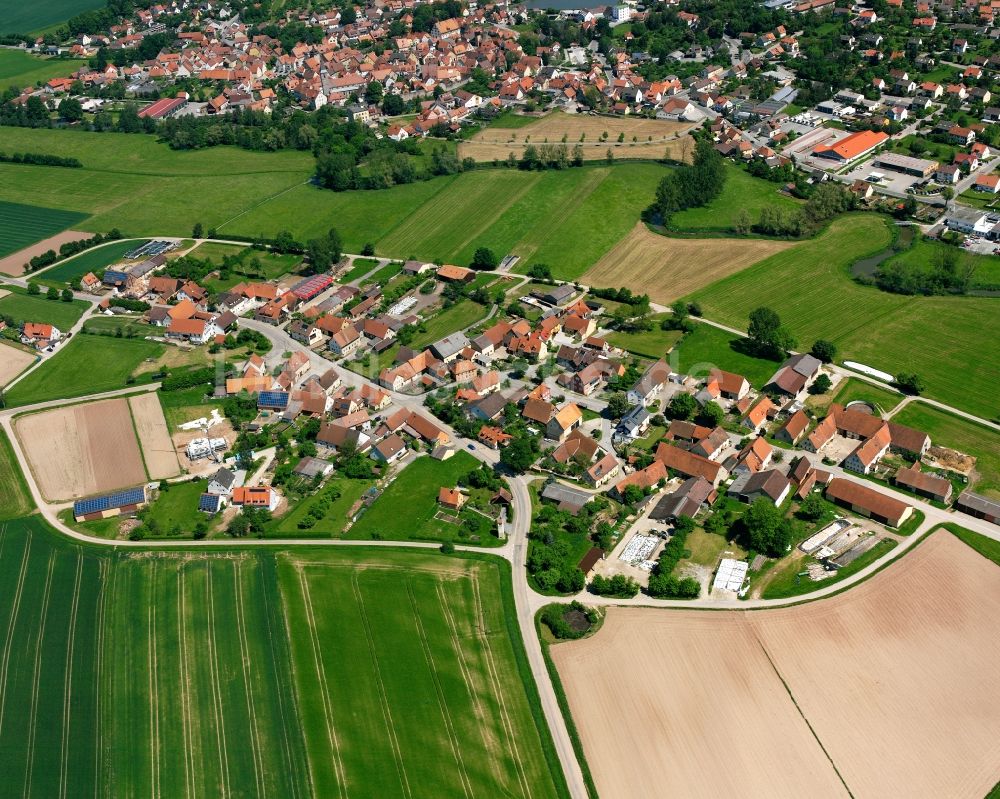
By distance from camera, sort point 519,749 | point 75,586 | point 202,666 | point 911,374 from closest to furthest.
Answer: point 519,749 → point 202,666 → point 75,586 → point 911,374

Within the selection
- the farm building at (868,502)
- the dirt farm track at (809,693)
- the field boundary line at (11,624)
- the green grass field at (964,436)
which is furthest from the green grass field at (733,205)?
the field boundary line at (11,624)

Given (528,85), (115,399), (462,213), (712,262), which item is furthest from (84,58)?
(712,262)

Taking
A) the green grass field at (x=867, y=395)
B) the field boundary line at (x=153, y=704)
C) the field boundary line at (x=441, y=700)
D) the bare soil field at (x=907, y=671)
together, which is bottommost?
the field boundary line at (x=153, y=704)

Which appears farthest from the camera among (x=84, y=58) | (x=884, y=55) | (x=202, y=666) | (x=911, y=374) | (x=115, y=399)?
(x=84, y=58)

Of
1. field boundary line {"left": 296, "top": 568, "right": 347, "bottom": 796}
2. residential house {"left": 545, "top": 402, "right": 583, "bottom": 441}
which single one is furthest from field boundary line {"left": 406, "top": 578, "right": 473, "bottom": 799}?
residential house {"left": 545, "top": 402, "right": 583, "bottom": 441}

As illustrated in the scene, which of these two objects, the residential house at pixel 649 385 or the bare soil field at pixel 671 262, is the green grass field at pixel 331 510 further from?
the bare soil field at pixel 671 262

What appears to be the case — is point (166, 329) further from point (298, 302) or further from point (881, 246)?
point (881, 246)

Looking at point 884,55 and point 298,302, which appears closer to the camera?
point 298,302
